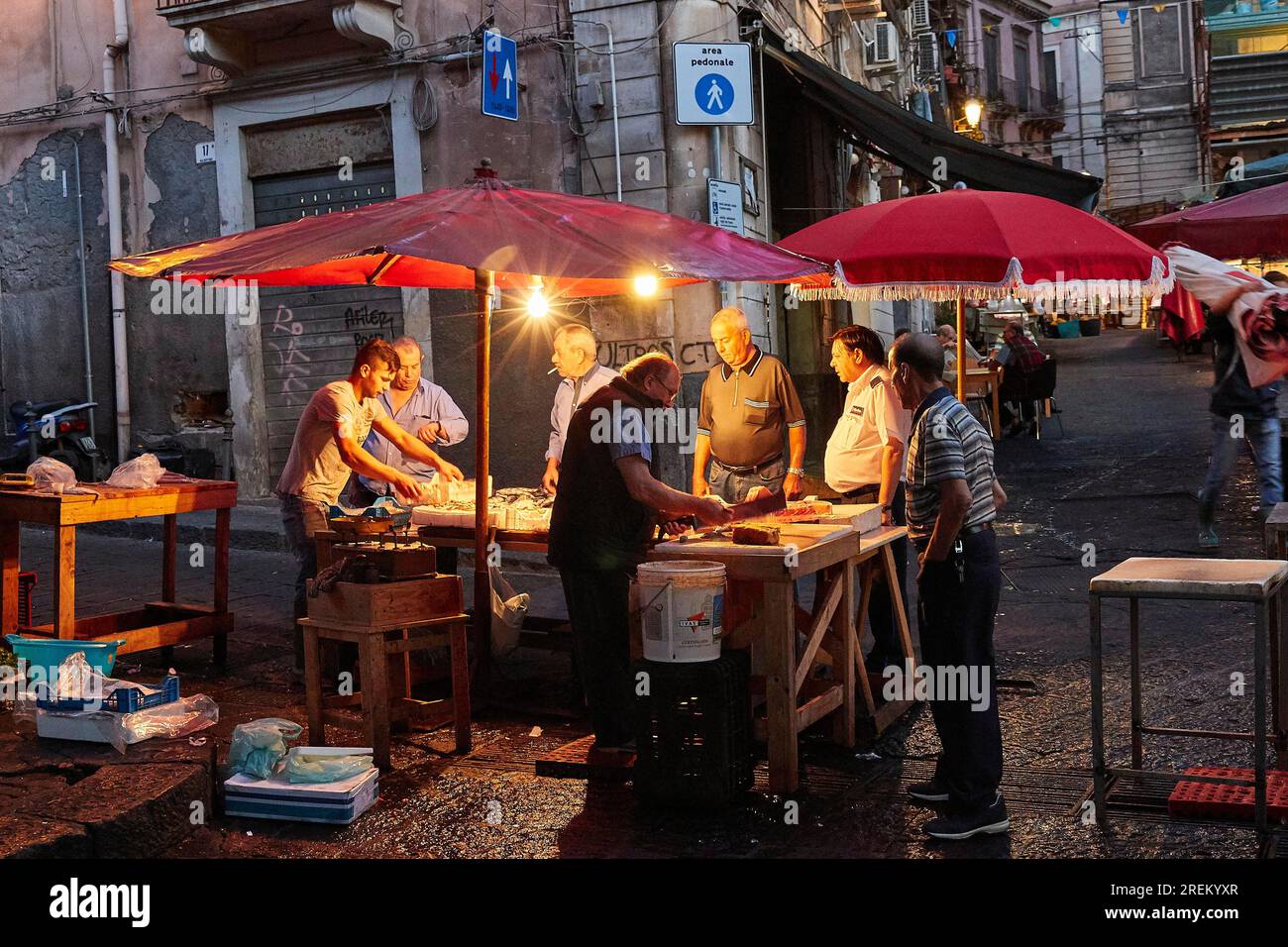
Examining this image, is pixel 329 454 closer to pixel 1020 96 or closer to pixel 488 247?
pixel 488 247

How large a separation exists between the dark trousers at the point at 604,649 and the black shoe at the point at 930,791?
1.27 m

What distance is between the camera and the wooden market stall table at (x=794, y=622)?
511cm

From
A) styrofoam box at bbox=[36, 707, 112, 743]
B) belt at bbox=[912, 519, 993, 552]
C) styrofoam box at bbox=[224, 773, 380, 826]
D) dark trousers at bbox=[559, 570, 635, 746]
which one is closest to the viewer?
belt at bbox=[912, 519, 993, 552]

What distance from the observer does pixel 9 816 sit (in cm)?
444

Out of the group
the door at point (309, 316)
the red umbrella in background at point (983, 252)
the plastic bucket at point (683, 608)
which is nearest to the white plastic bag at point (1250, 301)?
the red umbrella in background at point (983, 252)

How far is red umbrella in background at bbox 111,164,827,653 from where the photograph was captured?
5359 millimetres

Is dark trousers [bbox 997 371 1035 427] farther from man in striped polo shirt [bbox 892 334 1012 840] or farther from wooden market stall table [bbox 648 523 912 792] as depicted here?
A: man in striped polo shirt [bbox 892 334 1012 840]

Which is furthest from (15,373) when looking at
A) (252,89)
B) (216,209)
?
(252,89)

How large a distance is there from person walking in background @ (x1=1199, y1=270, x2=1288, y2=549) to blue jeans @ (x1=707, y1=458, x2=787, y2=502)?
12.1 ft

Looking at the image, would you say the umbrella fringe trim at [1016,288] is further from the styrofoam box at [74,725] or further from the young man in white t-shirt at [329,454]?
the styrofoam box at [74,725]

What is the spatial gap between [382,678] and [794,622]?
5.75 feet

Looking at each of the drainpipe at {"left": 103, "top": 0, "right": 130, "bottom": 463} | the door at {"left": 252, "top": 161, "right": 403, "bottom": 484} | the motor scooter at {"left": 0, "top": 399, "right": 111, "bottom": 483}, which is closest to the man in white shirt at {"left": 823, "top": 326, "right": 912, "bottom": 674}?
the door at {"left": 252, "top": 161, "right": 403, "bottom": 484}

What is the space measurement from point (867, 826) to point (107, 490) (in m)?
4.44

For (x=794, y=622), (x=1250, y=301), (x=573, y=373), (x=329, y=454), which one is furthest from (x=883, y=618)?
(x=1250, y=301)
